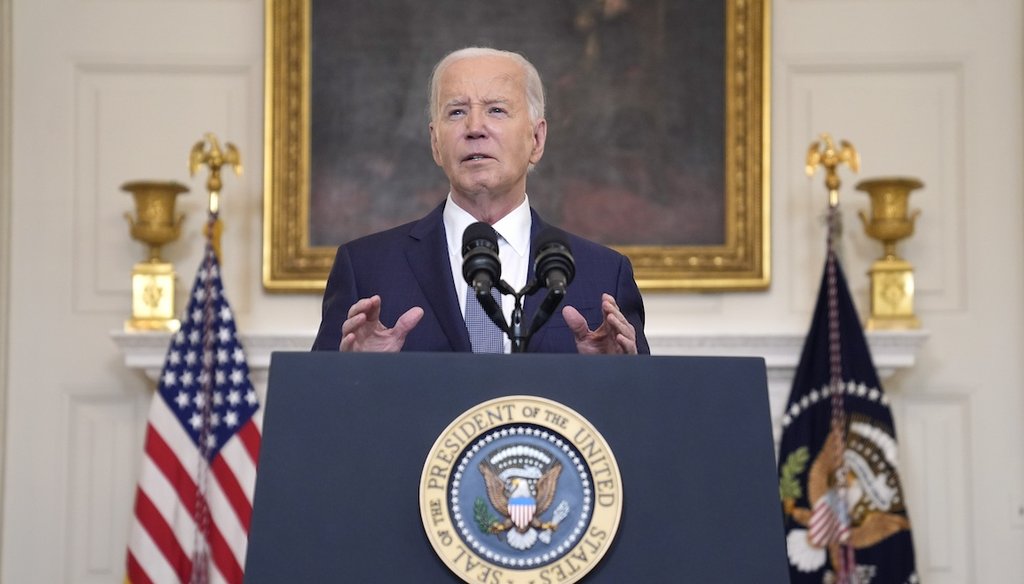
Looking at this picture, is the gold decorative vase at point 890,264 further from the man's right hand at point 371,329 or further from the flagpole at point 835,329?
the man's right hand at point 371,329

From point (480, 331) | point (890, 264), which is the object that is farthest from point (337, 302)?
point (890, 264)

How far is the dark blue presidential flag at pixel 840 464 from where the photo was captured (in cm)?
514

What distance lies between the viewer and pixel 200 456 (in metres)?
5.21

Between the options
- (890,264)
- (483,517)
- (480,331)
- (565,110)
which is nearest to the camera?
(483,517)

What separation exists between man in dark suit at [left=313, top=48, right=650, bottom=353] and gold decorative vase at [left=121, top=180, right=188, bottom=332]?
2.83 metres

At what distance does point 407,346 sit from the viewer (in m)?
2.55

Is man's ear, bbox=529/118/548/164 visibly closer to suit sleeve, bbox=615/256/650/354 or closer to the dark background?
suit sleeve, bbox=615/256/650/354

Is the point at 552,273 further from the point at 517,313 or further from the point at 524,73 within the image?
the point at 524,73

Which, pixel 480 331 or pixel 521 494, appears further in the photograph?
pixel 480 331

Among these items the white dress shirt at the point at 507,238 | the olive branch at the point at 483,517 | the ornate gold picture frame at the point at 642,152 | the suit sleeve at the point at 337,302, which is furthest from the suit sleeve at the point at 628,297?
the ornate gold picture frame at the point at 642,152

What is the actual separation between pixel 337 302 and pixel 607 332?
0.69 metres

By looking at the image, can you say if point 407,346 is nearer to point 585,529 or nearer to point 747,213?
point 585,529

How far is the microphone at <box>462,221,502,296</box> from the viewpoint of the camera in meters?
1.92

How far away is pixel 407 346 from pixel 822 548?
10.3ft
